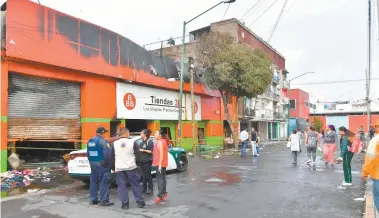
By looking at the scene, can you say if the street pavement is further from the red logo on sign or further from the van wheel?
the red logo on sign

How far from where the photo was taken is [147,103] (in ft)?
64.6

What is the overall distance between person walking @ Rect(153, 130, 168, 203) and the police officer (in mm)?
1116

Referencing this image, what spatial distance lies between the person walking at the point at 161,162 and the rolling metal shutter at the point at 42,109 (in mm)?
7121

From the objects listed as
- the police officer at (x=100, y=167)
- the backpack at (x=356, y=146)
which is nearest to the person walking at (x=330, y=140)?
the backpack at (x=356, y=146)

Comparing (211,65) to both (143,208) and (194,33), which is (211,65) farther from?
(143,208)

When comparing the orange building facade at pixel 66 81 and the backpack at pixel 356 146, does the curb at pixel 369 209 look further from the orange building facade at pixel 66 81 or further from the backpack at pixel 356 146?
the orange building facade at pixel 66 81

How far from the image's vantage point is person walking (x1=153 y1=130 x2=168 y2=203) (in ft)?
25.7

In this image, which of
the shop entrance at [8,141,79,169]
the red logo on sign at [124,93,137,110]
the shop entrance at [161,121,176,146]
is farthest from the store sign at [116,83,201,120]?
the shop entrance at [8,141,79,169]

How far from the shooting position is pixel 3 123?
1190 centimetres

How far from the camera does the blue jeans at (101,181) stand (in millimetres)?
7328

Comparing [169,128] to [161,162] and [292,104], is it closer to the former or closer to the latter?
[161,162]

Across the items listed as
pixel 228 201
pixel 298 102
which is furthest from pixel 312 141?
pixel 298 102

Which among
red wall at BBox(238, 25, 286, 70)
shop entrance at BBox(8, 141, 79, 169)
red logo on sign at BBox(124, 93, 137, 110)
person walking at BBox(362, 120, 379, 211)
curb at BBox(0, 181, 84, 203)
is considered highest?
red wall at BBox(238, 25, 286, 70)

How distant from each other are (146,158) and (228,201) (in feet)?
7.41
